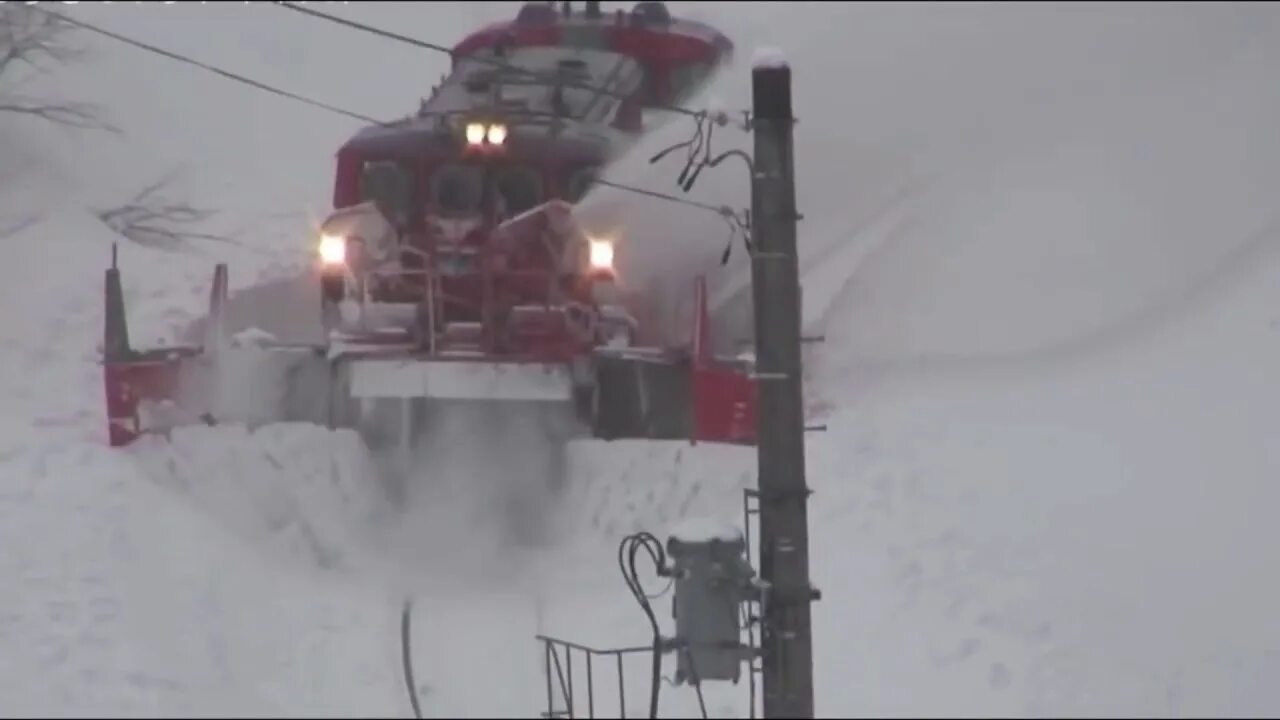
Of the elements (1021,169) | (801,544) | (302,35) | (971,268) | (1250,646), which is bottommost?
(1250,646)

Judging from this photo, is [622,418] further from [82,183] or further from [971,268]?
[82,183]

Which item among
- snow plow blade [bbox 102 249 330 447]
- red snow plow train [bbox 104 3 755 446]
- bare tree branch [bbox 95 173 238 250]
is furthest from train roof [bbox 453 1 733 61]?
bare tree branch [bbox 95 173 238 250]

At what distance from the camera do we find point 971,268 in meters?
15.1

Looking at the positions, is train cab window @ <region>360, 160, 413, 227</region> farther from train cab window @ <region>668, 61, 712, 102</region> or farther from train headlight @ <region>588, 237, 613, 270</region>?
train cab window @ <region>668, 61, 712, 102</region>

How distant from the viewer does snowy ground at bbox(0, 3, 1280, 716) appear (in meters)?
9.35

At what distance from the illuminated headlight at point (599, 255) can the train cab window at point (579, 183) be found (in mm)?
1038

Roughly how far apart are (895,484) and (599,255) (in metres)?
2.91

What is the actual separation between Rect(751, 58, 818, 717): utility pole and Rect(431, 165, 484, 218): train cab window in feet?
21.9

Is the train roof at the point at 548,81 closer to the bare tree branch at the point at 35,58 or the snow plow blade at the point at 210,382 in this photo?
the snow plow blade at the point at 210,382

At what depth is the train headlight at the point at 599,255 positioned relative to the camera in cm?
1258

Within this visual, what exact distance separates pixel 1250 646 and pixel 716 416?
422cm

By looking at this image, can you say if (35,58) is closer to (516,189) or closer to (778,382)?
(516,189)

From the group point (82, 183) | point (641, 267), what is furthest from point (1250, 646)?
point (82, 183)

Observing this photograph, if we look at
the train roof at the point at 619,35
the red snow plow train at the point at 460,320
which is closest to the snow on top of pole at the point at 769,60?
the red snow plow train at the point at 460,320
